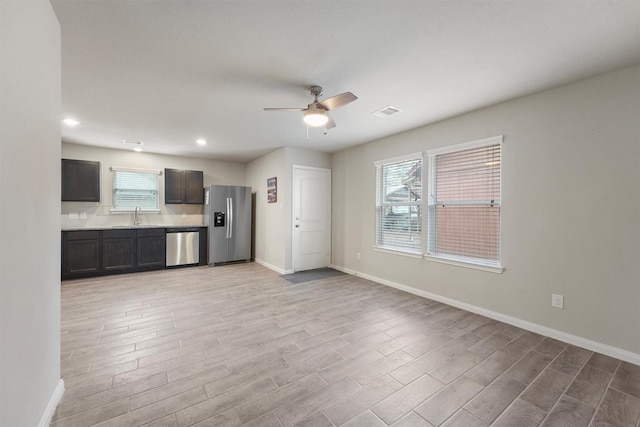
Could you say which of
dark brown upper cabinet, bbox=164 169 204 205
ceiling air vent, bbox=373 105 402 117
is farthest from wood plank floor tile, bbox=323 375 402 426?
dark brown upper cabinet, bbox=164 169 204 205

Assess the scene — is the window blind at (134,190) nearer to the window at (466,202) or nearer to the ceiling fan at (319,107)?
the ceiling fan at (319,107)

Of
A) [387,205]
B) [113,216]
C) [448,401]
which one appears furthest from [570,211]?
[113,216]

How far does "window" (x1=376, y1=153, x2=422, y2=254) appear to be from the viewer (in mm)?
4125

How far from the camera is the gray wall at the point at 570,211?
7.62 feet

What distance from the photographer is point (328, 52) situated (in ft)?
7.14

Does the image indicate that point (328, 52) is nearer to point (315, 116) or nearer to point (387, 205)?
point (315, 116)

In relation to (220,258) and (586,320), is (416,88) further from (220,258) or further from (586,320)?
(220,258)

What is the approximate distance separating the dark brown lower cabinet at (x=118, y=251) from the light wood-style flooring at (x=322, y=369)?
166cm

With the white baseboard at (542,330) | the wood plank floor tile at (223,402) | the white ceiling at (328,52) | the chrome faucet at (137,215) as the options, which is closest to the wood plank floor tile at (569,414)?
the white baseboard at (542,330)

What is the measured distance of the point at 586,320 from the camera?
A: 251 cm

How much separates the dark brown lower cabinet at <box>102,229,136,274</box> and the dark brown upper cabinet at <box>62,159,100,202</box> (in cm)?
87

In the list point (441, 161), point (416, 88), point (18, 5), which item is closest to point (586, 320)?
point (441, 161)

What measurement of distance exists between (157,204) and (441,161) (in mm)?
5954

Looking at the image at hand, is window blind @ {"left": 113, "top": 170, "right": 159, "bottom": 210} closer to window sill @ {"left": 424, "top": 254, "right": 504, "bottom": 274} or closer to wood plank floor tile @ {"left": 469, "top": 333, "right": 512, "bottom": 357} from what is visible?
window sill @ {"left": 424, "top": 254, "right": 504, "bottom": 274}
